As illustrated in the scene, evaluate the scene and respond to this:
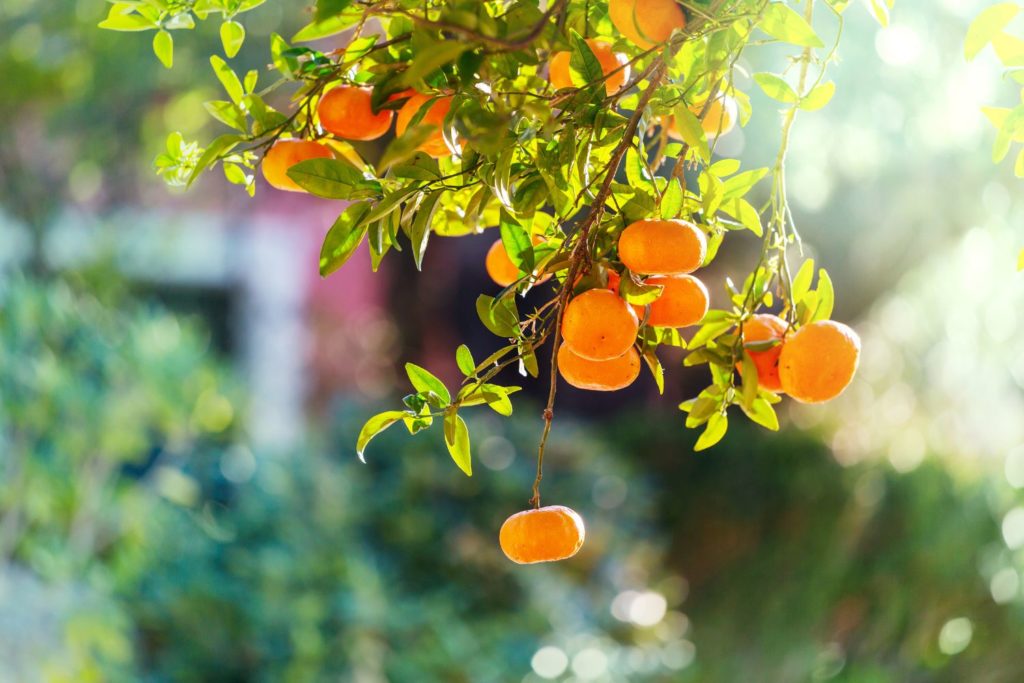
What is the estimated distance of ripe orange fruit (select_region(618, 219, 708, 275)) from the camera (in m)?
0.54

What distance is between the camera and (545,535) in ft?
1.95

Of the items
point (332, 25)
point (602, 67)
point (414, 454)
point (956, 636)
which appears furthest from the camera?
point (956, 636)

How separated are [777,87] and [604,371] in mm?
195

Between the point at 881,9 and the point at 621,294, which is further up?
the point at 881,9

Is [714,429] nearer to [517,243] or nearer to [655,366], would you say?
[655,366]

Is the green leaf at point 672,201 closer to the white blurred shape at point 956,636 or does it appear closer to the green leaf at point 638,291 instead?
the green leaf at point 638,291

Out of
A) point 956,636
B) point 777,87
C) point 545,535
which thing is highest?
point 777,87

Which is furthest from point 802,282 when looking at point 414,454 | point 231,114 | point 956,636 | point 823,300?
point 956,636

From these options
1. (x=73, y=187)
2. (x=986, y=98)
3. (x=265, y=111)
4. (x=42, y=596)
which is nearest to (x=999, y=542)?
(x=986, y=98)

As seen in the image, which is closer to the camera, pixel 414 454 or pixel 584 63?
pixel 584 63

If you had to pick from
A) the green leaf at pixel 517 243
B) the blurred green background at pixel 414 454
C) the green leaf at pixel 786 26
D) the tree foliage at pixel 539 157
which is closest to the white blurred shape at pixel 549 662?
the blurred green background at pixel 414 454

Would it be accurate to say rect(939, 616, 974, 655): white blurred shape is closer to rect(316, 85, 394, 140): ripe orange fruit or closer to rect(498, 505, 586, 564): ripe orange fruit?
rect(498, 505, 586, 564): ripe orange fruit

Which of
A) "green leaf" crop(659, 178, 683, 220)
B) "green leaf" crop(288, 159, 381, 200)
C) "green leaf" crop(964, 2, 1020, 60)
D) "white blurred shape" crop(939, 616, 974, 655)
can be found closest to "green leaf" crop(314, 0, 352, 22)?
"green leaf" crop(288, 159, 381, 200)

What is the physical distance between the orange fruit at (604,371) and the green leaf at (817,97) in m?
0.18
